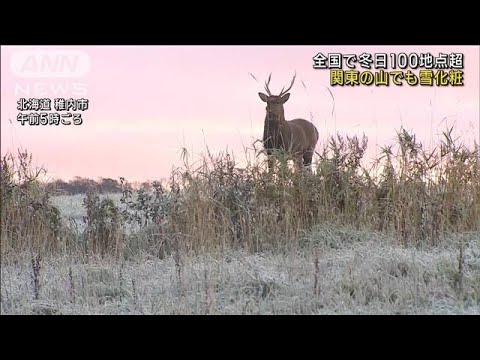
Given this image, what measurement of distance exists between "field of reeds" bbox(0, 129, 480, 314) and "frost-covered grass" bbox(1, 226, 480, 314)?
0.05 ft

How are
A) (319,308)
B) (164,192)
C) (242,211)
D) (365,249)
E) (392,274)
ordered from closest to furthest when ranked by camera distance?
1. (319,308)
2. (392,274)
3. (365,249)
4. (242,211)
5. (164,192)

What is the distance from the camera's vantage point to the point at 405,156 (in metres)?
7.50

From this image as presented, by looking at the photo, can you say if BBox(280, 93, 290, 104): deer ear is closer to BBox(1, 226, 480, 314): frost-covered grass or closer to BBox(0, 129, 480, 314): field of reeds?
BBox(0, 129, 480, 314): field of reeds

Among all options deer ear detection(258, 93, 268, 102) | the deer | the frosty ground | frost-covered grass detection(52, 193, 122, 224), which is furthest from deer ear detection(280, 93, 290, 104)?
the frosty ground

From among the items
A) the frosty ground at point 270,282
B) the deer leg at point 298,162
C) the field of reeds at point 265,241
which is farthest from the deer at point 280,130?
the frosty ground at point 270,282

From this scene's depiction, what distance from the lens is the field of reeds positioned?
5223mm

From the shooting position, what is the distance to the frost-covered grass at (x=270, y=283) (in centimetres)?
505

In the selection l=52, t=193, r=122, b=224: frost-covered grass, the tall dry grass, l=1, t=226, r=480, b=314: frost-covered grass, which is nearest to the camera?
l=1, t=226, r=480, b=314: frost-covered grass

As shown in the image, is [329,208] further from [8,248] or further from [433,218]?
[8,248]

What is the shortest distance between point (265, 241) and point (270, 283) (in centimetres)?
147

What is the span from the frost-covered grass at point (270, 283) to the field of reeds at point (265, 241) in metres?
0.02

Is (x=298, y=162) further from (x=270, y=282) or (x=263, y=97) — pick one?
(x=270, y=282)

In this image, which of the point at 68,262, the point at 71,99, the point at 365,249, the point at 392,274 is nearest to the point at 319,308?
the point at 392,274

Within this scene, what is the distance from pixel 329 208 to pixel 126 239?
2.32 m
